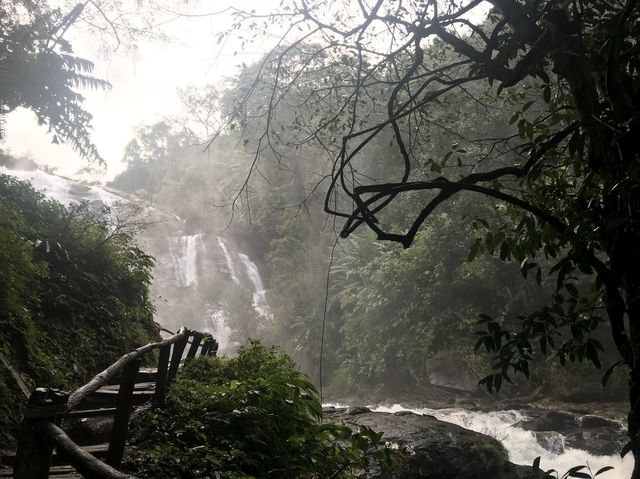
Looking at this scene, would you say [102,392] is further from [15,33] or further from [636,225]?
[15,33]

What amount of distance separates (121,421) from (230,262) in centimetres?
2628

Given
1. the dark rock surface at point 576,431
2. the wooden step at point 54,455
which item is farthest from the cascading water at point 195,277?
the wooden step at point 54,455

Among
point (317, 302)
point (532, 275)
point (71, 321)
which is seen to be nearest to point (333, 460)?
point (71, 321)

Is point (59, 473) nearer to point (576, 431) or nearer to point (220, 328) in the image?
point (576, 431)

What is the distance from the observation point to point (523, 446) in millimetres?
10227

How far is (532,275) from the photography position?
1526cm

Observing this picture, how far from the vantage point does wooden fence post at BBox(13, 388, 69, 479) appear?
1875 mm

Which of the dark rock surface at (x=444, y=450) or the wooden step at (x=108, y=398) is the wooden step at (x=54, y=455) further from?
the dark rock surface at (x=444, y=450)

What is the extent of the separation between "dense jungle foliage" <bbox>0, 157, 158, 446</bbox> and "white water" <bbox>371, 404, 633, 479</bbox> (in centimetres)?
A: 779

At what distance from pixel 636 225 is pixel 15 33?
1793cm

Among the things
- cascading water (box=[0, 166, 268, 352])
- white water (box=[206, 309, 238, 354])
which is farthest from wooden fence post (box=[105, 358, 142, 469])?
white water (box=[206, 309, 238, 354])

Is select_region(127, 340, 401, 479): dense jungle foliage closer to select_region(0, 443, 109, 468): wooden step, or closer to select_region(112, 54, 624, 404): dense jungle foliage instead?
select_region(0, 443, 109, 468): wooden step

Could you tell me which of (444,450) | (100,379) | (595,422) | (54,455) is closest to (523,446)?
(595,422)

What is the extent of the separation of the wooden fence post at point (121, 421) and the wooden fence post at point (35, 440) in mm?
1761
